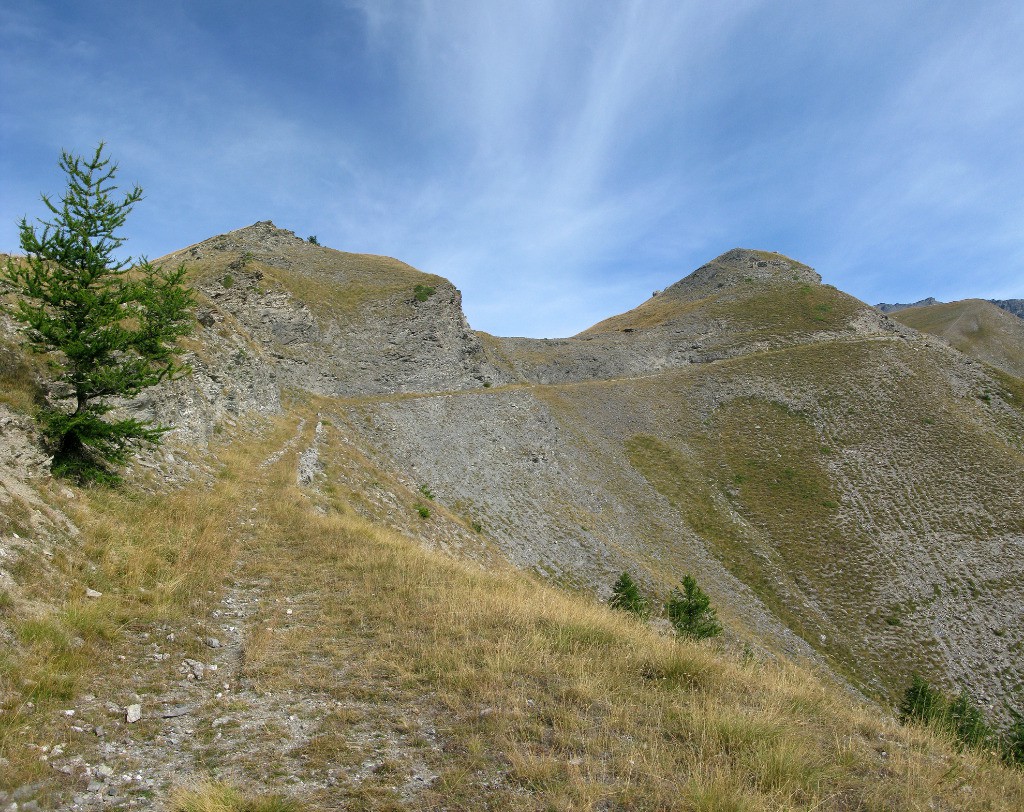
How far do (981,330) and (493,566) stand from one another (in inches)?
7204

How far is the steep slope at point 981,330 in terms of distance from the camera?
131m

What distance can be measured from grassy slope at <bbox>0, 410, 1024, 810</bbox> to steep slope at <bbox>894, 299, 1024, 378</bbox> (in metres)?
155

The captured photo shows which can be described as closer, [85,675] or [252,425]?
[85,675]

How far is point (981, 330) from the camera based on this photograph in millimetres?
145625

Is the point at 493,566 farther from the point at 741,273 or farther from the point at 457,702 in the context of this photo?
the point at 741,273

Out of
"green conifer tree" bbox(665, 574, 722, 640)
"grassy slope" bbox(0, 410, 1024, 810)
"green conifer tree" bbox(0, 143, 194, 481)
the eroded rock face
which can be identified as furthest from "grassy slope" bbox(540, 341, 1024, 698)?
"green conifer tree" bbox(0, 143, 194, 481)

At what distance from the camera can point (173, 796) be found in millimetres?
4539

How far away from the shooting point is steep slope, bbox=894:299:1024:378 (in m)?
131

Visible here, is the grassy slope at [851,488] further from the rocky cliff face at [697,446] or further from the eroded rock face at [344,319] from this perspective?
the eroded rock face at [344,319]

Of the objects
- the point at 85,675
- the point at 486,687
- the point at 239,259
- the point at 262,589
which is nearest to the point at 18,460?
the point at 262,589

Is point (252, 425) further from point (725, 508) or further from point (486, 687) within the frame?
point (725, 508)

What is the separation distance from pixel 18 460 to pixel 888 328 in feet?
283

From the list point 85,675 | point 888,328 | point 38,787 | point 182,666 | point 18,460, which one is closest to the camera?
point 38,787

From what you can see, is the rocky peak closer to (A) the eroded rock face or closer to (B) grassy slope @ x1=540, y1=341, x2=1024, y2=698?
(B) grassy slope @ x1=540, y1=341, x2=1024, y2=698
